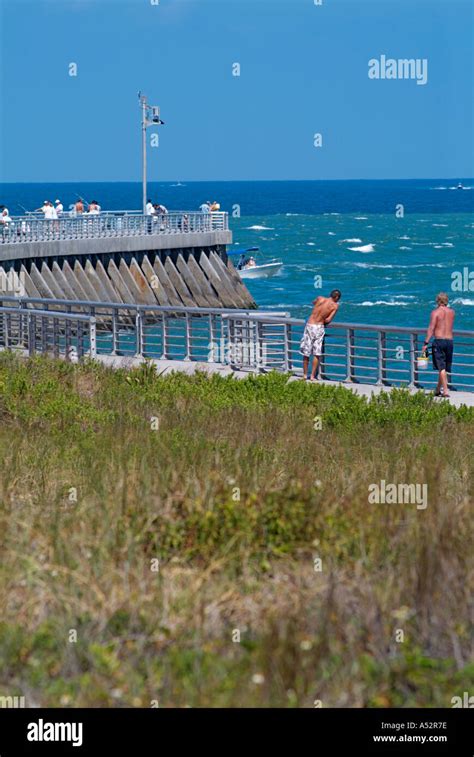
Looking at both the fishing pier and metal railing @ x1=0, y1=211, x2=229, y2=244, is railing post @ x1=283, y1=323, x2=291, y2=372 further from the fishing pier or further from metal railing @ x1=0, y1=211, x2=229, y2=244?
metal railing @ x1=0, y1=211, x2=229, y2=244

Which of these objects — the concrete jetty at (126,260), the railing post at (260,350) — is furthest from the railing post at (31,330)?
the concrete jetty at (126,260)

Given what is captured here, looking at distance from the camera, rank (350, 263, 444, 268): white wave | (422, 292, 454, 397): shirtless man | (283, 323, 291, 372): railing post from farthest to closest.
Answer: (350, 263, 444, 268): white wave < (283, 323, 291, 372): railing post < (422, 292, 454, 397): shirtless man

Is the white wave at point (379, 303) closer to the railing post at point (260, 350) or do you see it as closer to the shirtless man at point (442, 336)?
the railing post at point (260, 350)

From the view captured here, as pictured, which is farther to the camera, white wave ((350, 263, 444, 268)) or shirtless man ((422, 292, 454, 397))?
white wave ((350, 263, 444, 268))

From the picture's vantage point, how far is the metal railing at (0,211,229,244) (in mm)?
45469

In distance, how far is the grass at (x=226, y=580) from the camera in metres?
5.73

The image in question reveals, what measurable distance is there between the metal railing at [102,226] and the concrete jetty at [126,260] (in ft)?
0.11

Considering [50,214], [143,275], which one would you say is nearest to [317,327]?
[50,214]

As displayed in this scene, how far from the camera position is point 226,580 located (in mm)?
6703

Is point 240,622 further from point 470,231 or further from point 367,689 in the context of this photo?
point 470,231

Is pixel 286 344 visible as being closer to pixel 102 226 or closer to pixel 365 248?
pixel 102 226

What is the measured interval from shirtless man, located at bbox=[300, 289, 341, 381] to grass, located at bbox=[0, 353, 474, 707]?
9.53m

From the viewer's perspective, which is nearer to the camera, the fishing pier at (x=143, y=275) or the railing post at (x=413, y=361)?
the railing post at (x=413, y=361)

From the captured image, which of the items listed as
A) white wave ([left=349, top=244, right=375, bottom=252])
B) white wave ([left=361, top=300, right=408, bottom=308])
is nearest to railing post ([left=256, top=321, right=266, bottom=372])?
white wave ([left=361, top=300, right=408, bottom=308])
